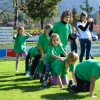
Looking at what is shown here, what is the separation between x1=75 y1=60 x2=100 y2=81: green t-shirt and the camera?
5.66m

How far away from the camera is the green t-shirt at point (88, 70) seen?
18.6 ft

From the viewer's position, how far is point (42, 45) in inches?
307

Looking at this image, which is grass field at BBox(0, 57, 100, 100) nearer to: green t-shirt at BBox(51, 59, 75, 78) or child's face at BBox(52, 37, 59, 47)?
green t-shirt at BBox(51, 59, 75, 78)

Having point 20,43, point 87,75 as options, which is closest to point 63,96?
point 87,75

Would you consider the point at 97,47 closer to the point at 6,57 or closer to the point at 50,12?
the point at 6,57

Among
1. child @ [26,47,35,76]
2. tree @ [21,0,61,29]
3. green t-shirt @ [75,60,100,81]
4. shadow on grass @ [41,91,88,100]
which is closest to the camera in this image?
green t-shirt @ [75,60,100,81]

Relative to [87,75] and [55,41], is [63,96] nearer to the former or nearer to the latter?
[87,75]

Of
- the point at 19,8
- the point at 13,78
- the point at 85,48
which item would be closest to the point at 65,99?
the point at 13,78

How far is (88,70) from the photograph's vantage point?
5.94 metres

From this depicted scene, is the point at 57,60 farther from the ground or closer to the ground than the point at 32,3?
closer to the ground

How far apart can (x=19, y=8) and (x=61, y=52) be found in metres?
31.1

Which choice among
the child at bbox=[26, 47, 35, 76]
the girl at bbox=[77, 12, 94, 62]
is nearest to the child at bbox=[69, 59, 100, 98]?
the child at bbox=[26, 47, 35, 76]

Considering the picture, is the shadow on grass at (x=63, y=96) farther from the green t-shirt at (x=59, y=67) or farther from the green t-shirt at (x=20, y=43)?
the green t-shirt at (x=20, y=43)

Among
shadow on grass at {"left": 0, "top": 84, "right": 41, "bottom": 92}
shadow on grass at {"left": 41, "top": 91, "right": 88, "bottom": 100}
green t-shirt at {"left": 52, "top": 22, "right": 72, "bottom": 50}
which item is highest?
green t-shirt at {"left": 52, "top": 22, "right": 72, "bottom": 50}
